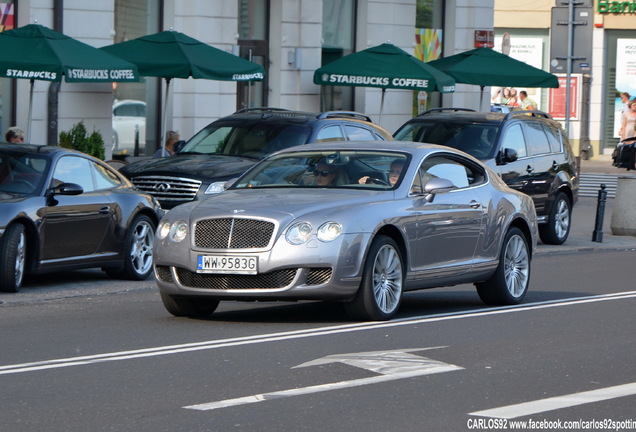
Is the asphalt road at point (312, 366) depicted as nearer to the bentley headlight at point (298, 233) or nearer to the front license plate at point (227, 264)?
the front license plate at point (227, 264)

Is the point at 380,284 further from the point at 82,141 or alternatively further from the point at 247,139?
the point at 82,141

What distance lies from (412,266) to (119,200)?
4.32m

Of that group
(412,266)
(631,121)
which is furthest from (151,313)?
(631,121)

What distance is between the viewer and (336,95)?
1217 inches

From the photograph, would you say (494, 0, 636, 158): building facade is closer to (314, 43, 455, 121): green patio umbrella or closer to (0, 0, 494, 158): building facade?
(0, 0, 494, 158): building facade

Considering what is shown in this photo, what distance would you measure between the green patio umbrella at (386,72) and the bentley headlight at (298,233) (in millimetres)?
14487

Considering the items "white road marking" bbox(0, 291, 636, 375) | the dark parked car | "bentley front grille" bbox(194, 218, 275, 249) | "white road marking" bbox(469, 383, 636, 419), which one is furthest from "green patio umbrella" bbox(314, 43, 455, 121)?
"white road marking" bbox(469, 383, 636, 419)

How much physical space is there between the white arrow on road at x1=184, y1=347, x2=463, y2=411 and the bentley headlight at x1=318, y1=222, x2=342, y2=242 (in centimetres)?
145

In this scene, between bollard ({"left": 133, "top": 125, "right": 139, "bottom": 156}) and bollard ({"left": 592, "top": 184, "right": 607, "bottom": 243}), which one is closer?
bollard ({"left": 592, "top": 184, "right": 607, "bottom": 243})

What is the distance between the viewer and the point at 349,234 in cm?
1109

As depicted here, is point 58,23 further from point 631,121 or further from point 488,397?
point 631,121

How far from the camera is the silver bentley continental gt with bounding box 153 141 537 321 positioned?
1103cm

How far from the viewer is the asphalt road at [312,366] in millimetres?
7480

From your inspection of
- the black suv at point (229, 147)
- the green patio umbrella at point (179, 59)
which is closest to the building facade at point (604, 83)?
the green patio umbrella at point (179, 59)
